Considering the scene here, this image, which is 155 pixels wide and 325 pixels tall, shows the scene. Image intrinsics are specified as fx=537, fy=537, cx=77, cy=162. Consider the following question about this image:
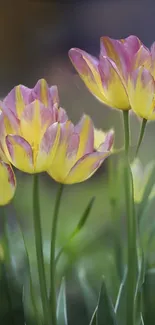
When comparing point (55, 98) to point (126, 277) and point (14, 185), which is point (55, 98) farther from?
point (126, 277)

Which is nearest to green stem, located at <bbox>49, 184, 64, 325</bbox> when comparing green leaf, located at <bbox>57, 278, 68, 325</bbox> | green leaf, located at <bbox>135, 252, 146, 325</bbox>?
Answer: green leaf, located at <bbox>57, 278, 68, 325</bbox>

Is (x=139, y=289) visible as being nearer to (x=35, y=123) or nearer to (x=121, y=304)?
(x=121, y=304)

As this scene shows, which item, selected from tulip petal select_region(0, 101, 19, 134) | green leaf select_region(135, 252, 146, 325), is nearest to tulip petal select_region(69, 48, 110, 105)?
tulip petal select_region(0, 101, 19, 134)

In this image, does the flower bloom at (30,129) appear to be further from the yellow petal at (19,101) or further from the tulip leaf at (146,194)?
the tulip leaf at (146,194)

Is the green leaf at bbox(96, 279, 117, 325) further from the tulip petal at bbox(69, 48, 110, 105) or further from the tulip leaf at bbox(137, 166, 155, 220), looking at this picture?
the tulip petal at bbox(69, 48, 110, 105)

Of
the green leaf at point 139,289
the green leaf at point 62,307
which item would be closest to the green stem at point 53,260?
the green leaf at point 62,307

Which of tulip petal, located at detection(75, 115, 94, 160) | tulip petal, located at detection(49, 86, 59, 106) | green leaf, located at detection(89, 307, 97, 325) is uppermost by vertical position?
tulip petal, located at detection(49, 86, 59, 106)

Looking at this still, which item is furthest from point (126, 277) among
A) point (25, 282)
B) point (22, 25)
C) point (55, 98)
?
point (22, 25)

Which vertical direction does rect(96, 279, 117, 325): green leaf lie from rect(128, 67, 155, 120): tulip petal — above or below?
below
